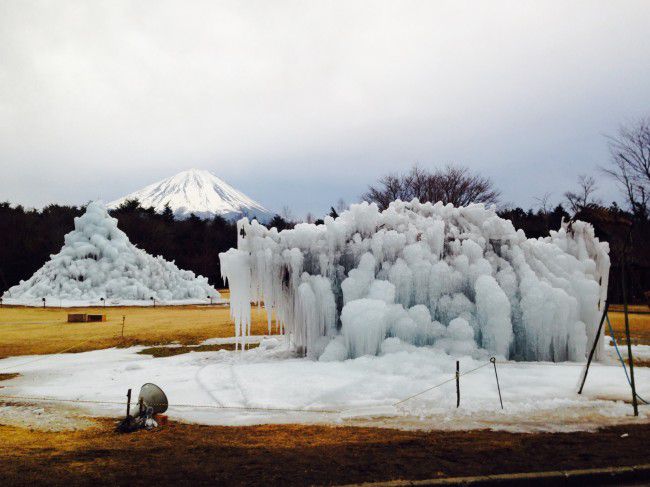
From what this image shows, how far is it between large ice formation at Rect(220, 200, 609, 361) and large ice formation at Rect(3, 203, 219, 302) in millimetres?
26316

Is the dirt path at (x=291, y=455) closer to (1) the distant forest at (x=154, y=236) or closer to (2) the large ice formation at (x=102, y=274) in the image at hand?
(1) the distant forest at (x=154, y=236)

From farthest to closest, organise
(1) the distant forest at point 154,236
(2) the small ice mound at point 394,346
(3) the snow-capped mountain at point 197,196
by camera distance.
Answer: (3) the snow-capped mountain at point 197,196, (1) the distant forest at point 154,236, (2) the small ice mound at point 394,346

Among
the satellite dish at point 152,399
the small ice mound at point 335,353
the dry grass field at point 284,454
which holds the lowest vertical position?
the dry grass field at point 284,454

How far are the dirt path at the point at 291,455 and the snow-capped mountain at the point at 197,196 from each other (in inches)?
4598

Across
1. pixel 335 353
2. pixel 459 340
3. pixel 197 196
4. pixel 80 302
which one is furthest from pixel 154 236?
pixel 197 196

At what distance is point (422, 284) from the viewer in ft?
40.6

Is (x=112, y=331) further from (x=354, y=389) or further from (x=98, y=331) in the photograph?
(x=354, y=389)

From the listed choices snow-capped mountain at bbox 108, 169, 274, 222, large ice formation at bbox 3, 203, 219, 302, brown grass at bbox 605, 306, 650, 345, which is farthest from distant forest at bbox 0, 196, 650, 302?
snow-capped mountain at bbox 108, 169, 274, 222

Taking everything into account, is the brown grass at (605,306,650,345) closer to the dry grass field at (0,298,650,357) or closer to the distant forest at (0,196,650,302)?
the dry grass field at (0,298,650,357)

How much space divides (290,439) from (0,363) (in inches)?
430

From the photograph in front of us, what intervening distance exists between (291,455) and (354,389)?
161 inches

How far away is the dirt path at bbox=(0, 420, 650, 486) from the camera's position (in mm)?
4625

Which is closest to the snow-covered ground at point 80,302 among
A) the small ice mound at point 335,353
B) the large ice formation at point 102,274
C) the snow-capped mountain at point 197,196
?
the large ice formation at point 102,274

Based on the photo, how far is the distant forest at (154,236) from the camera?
128ft
